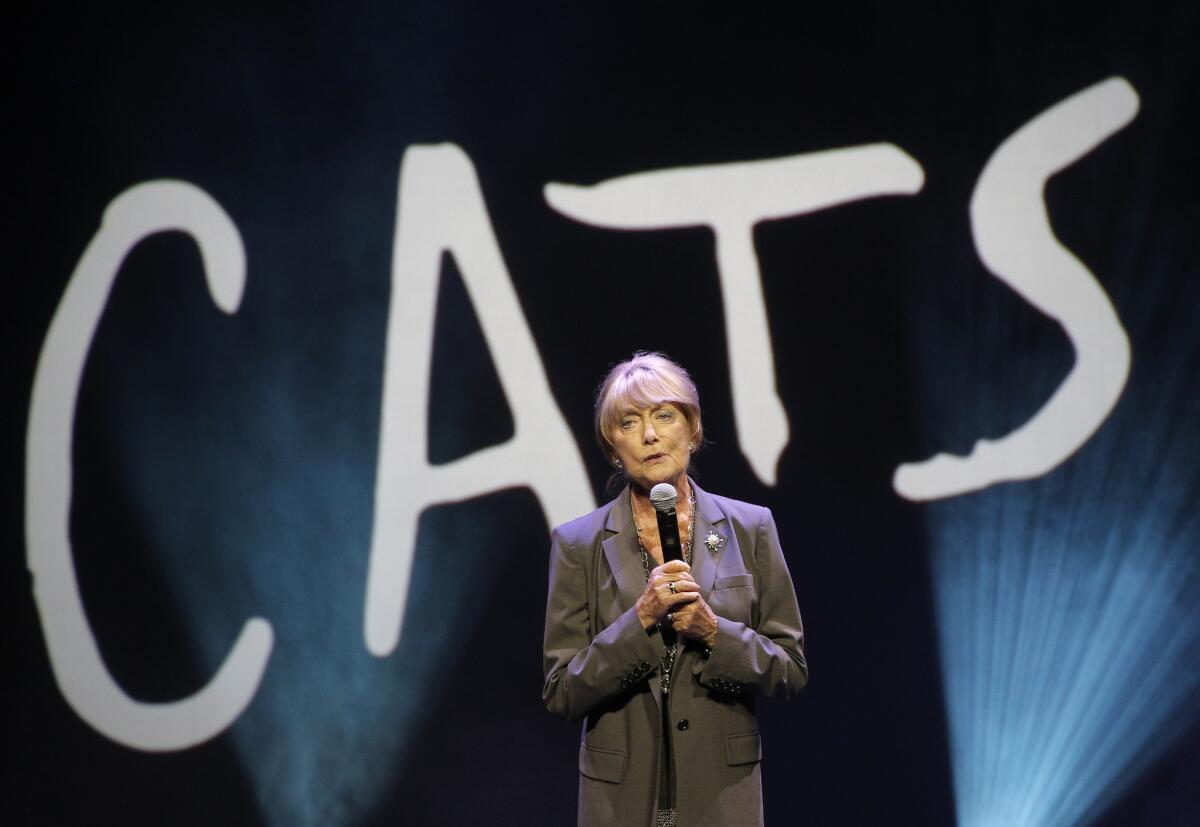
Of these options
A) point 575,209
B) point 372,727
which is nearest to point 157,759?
point 372,727

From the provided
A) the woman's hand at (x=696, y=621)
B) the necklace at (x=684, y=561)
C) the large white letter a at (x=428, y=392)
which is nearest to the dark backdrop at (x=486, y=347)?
the large white letter a at (x=428, y=392)

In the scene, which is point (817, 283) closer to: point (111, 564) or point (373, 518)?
point (373, 518)

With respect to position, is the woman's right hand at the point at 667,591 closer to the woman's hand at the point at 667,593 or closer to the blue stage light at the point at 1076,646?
the woman's hand at the point at 667,593

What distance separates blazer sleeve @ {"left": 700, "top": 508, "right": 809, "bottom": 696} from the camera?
1.94 m

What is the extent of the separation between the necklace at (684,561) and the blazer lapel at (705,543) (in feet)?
0.04

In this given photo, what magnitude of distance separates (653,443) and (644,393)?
0.09m

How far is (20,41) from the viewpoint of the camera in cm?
328

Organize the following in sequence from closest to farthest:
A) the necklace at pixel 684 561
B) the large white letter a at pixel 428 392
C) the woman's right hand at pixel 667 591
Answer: the woman's right hand at pixel 667 591
the necklace at pixel 684 561
the large white letter a at pixel 428 392

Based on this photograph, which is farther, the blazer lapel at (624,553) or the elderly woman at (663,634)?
the blazer lapel at (624,553)

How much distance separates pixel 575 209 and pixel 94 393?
1.40 m

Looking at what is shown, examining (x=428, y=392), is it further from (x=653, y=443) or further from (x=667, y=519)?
(x=667, y=519)

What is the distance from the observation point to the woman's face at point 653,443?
206cm

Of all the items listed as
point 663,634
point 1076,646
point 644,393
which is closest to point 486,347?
point 644,393

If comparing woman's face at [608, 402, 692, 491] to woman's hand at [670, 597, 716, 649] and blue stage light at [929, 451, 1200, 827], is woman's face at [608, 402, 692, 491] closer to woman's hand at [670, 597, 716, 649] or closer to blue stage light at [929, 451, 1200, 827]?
woman's hand at [670, 597, 716, 649]
